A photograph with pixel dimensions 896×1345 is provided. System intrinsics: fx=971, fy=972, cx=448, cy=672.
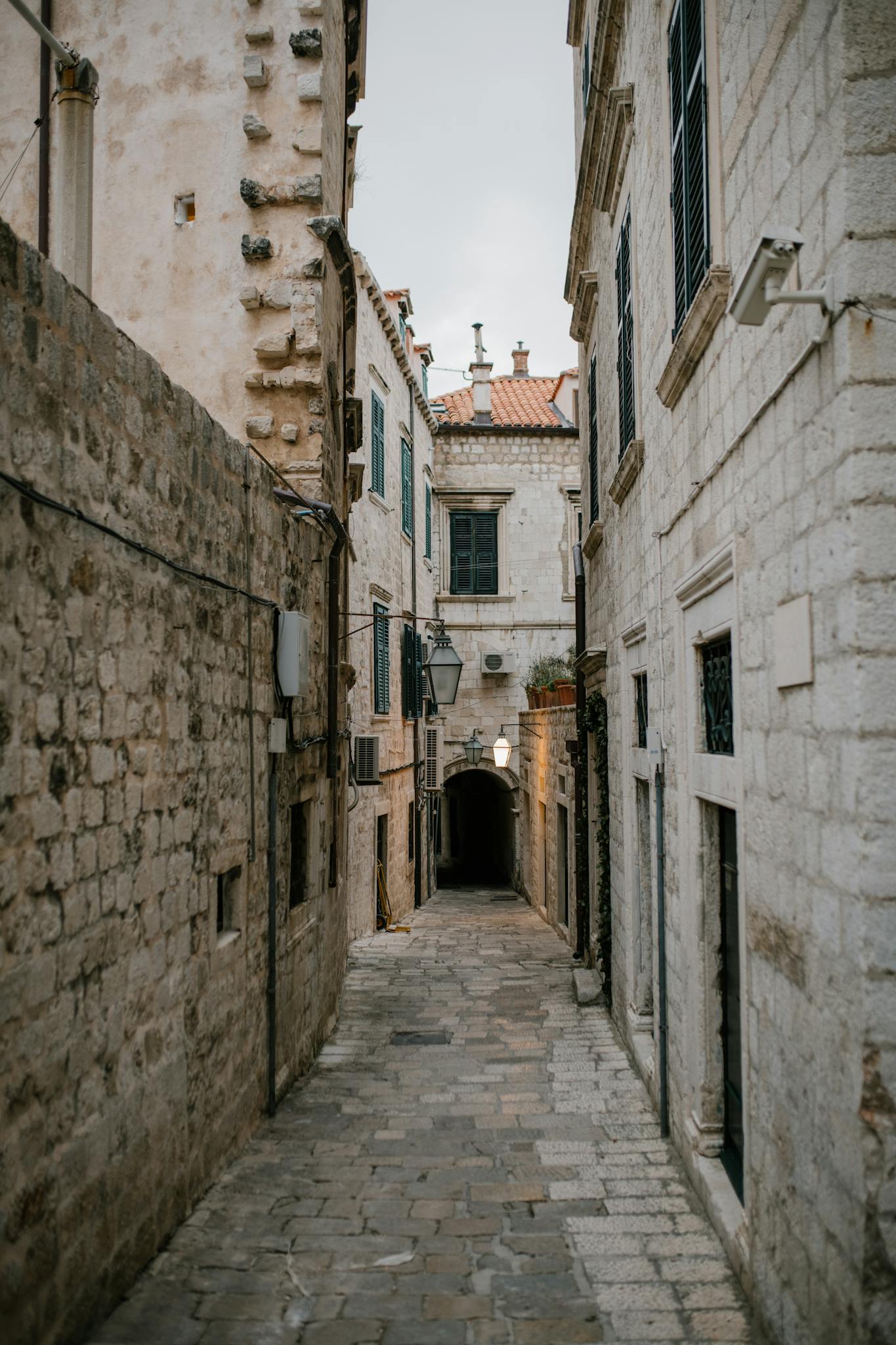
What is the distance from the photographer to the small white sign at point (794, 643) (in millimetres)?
3082

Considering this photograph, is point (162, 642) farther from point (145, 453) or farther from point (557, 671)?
point (557, 671)

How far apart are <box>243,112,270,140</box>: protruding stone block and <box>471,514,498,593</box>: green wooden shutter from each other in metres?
14.9

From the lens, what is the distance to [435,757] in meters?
22.4

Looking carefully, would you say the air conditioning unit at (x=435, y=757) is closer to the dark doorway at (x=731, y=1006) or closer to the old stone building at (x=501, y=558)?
the old stone building at (x=501, y=558)

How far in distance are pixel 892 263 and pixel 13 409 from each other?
273 cm

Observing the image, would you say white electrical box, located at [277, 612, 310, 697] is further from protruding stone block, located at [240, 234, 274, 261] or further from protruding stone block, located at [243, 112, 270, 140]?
protruding stone block, located at [243, 112, 270, 140]

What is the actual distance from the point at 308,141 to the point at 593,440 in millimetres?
4214

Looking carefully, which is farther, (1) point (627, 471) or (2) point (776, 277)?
(1) point (627, 471)

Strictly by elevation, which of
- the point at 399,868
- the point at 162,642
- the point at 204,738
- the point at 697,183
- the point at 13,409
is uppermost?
the point at 697,183

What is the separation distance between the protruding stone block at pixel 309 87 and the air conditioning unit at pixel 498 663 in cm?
1465

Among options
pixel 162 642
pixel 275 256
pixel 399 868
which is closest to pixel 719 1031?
pixel 162 642

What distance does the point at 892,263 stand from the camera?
104 inches

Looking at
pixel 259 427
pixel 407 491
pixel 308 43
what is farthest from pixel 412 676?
pixel 308 43

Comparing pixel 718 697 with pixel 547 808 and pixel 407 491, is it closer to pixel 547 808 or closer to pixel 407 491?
pixel 547 808
